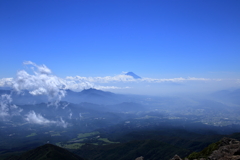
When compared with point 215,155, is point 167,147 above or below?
below

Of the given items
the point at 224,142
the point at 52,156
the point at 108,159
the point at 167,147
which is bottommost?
the point at 108,159

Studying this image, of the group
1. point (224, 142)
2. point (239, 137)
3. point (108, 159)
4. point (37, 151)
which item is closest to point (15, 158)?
point (37, 151)

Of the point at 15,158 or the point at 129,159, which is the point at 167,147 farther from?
the point at 15,158

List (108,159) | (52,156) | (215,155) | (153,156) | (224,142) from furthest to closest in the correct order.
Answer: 1. (108,159)
2. (153,156)
3. (52,156)
4. (224,142)
5. (215,155)

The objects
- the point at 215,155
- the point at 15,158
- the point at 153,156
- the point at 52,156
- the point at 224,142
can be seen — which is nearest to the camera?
the point at 215,155

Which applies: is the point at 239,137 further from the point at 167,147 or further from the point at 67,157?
the point at 67,157

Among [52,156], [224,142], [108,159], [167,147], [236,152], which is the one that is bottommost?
[108,159]

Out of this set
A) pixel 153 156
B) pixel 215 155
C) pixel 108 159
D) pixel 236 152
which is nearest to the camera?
pixel 236 152

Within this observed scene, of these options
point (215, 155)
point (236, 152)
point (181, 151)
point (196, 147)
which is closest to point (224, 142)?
point (215, 155)

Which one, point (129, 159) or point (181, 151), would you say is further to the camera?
point (129, 159)
